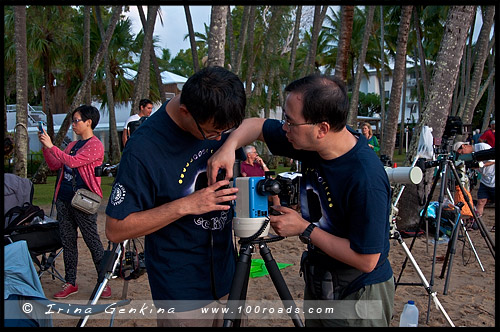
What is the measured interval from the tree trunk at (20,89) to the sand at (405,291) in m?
4.79

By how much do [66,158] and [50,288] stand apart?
167 cm

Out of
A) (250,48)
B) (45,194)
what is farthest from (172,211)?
(250,48)

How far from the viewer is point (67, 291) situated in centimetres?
486

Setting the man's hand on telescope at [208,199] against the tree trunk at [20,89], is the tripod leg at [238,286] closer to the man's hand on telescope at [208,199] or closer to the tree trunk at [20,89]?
the man's hand on telescope at [208,199]

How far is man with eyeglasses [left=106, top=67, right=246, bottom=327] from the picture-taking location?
1.86 meters

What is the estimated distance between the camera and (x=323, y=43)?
37.7m

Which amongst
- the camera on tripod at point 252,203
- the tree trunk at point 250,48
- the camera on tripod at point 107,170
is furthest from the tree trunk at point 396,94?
the tree trunk at point 250,48

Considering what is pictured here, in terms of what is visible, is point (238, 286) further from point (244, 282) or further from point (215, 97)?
point (215, 97)

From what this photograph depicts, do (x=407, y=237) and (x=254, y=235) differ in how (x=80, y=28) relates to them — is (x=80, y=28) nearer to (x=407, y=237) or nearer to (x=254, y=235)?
(x=407, y=237)

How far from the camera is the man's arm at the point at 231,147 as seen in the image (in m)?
1.96

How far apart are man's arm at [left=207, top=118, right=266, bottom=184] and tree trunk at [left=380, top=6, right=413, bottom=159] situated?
769 cm
